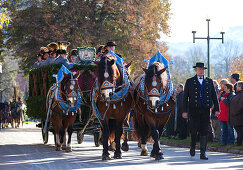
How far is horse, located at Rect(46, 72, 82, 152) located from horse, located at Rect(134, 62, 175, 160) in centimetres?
201

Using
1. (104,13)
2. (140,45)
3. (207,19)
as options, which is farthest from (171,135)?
(104,13)

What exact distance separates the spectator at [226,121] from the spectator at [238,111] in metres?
0.44

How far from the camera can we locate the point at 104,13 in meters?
34.2

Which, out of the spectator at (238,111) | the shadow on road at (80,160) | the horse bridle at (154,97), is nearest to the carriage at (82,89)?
the shadow on road at (80,160)

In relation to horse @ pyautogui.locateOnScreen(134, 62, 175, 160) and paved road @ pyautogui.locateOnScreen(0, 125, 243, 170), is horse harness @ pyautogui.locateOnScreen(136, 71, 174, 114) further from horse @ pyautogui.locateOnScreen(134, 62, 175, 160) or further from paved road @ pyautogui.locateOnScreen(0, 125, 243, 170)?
paved road @ pyautogui.locateOnScreen(0, 125, 243, 170)

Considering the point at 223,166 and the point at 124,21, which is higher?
the point at 124,21

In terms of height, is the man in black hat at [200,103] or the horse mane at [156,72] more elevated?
the horse mane at [156,72]

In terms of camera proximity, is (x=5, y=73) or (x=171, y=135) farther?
(x=5, y=73)

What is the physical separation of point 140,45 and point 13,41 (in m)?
8.79

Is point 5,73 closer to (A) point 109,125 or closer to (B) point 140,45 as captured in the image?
(B) point 140,45

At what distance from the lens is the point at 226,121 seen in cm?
1511

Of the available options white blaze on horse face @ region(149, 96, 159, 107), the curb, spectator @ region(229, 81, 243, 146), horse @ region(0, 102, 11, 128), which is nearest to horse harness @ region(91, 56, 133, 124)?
white blaze on horse face @ region(149, 96, 159, 107)

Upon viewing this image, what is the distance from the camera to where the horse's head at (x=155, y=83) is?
11311 mm

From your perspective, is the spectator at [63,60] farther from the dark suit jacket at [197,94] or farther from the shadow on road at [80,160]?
the dark suit jacket at [197,94]
